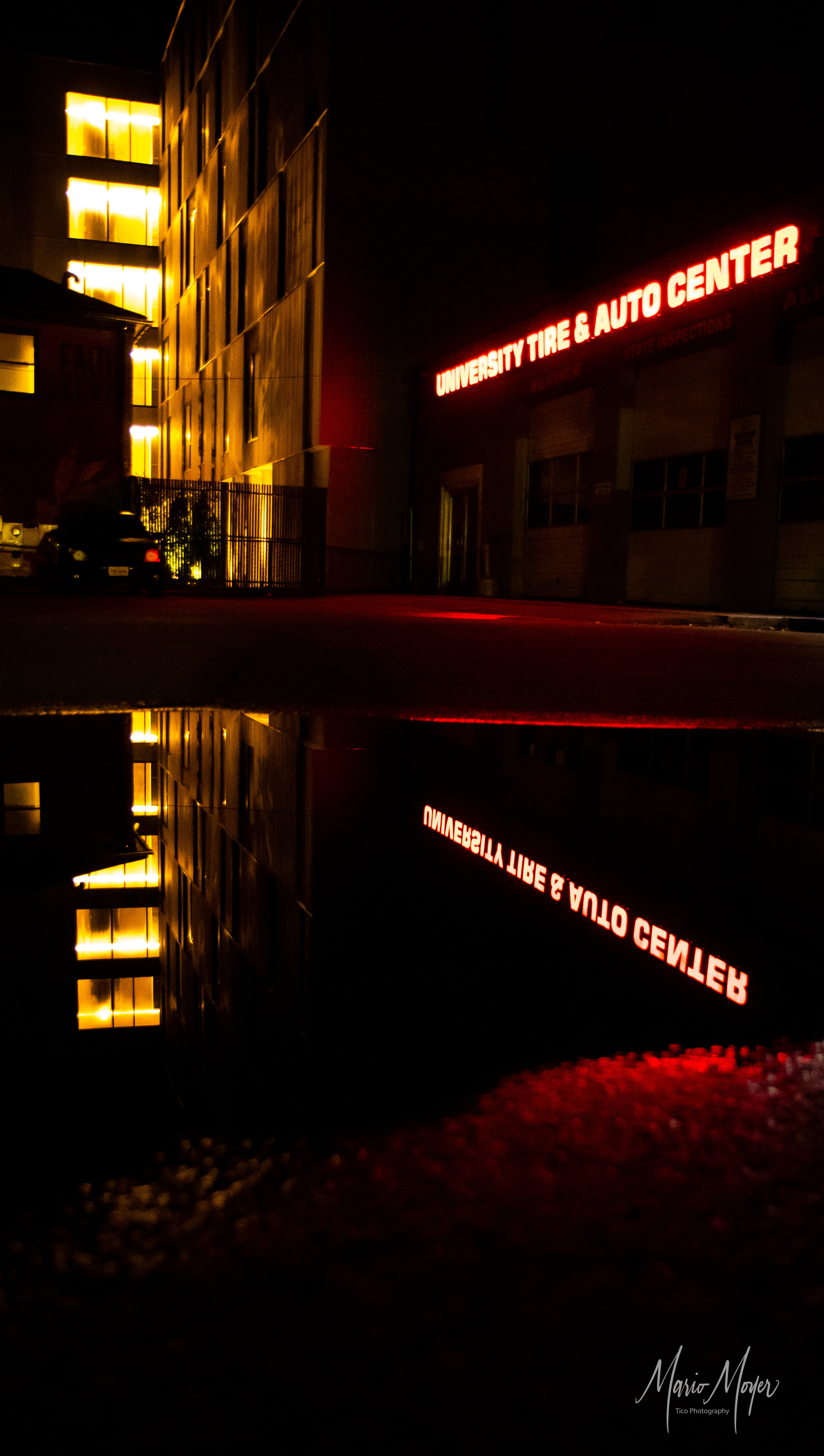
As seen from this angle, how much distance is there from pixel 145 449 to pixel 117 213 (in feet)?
35.6

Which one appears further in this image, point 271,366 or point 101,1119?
point 271,366

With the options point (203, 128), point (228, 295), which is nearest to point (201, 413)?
point (228, 295)

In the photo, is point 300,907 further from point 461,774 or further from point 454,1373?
point 461,774

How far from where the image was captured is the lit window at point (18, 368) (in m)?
34.1

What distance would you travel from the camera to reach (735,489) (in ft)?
67.6

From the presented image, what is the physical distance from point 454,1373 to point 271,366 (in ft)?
121

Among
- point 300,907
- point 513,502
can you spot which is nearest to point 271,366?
point 513,502

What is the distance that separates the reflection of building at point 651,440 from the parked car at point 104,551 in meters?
9.10

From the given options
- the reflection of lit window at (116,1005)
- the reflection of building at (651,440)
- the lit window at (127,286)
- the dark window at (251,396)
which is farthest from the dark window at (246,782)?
the lit window at (127,286)

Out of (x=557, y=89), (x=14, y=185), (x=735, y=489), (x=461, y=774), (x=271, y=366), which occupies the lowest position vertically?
(x=461, y=774)

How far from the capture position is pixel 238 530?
118 feet

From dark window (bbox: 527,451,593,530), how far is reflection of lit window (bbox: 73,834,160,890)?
904 inches

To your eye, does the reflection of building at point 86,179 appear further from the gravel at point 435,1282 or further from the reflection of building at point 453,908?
the gravel at point 435,1282

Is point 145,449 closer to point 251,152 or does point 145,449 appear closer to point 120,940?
point 251,152
